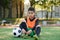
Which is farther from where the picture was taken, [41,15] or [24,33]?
[41,15]

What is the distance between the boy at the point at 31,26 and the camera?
662 centimetres

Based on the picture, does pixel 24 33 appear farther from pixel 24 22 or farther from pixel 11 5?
pixel 11 5

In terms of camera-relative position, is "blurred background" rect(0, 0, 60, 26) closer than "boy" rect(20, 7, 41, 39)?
No

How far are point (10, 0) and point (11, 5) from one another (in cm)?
81

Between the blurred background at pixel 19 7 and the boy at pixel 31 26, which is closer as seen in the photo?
the boy at pixel 31 26

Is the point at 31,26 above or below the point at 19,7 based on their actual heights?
below

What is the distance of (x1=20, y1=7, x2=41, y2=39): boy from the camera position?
662 centimetres

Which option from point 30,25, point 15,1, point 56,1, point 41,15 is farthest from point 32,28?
point 41,15

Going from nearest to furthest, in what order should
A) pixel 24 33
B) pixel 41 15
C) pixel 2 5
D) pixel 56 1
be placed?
pixel 24 33 → pixel 56 1 → pixel 2 5 → pixel 41 15

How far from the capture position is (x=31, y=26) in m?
6.77

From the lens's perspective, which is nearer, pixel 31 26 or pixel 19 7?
pixel 31 26

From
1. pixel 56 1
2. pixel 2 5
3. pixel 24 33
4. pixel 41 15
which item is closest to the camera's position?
pixel 24 33

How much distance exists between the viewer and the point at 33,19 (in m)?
6.82

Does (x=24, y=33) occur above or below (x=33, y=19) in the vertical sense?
below
